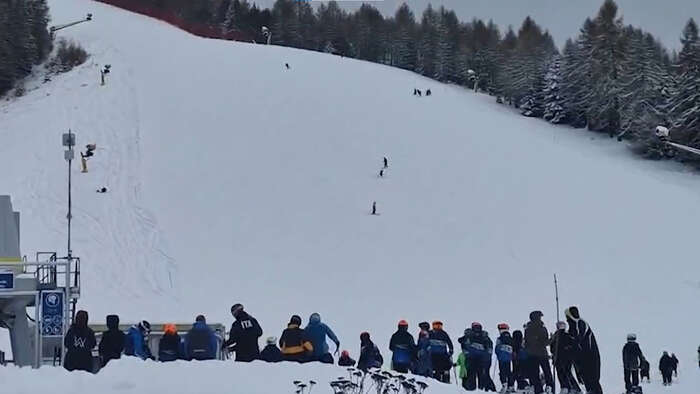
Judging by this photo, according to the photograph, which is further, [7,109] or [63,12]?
[63,12]

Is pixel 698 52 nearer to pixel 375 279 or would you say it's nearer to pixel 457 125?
pixel 457 125

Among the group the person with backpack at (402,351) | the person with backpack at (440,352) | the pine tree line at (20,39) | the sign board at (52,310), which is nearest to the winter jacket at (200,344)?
the sign board at (52,310)

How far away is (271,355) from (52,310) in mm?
2848

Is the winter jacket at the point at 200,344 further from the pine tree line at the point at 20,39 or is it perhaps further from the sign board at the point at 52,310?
the pine tree line at the point at 20,39

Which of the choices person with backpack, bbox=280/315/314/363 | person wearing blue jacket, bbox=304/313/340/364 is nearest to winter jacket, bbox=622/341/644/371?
person wearing blue jacket, bbox=304/313/340/364

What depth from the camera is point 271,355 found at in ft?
40.5

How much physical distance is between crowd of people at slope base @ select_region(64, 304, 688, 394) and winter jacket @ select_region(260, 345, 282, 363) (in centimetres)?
1

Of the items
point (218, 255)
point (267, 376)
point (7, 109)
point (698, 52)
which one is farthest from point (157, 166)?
point (698, 52)

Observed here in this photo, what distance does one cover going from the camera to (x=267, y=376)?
10.1 m

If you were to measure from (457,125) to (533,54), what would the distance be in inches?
894

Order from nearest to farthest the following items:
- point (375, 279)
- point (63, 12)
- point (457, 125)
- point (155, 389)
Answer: point (155, 389), point (375, 279), point (457, 125), point (63, 12)

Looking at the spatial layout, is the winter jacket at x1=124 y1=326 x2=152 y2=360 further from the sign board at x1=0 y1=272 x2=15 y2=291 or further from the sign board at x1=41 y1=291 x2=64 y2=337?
the sign board at x1=0 y1=272 x2=15 y2=291

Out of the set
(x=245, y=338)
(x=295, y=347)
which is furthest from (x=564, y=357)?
(x=245, y=338)

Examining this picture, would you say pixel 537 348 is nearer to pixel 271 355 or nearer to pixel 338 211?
pixel 271 355
